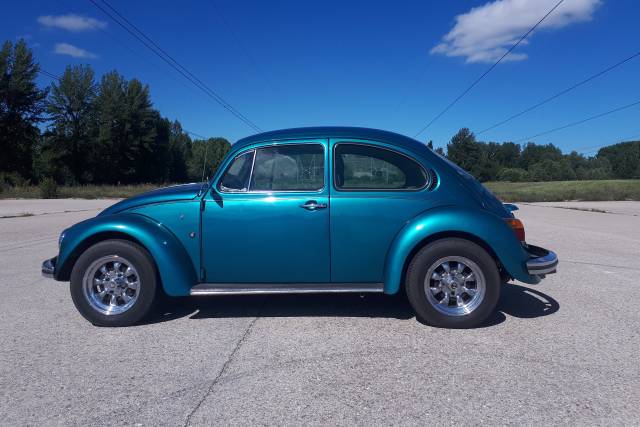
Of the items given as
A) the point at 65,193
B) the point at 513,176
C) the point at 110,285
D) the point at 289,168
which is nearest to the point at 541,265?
the point at 289,168

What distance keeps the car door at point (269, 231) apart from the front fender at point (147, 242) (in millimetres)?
208

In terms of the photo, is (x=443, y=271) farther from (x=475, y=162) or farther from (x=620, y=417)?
(x=475, y=162)

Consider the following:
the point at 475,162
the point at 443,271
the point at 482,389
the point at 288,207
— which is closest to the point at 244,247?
the point at 288,207

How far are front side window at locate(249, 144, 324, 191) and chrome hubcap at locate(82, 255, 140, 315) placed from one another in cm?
140

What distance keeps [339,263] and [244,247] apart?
882 millimetres

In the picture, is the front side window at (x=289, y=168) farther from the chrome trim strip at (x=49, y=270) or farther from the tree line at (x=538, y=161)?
the tree line at (x=538, y=161)

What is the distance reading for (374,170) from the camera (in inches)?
175

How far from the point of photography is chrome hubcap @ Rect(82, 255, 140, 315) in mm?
4305

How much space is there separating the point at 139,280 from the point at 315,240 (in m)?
1.65

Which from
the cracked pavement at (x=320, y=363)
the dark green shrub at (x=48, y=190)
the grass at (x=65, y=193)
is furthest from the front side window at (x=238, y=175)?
the dark green shrub at (x=48, y=190)

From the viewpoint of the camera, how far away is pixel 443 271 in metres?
4.20

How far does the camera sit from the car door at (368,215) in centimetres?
422

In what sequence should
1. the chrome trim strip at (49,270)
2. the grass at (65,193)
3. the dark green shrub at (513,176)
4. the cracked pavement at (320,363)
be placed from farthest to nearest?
1. the dark green shrub at (513,176)
2. the grass at (65,193)
3. the chrome trim strip at (49,270)
4. the cracked pavement at (320,363)

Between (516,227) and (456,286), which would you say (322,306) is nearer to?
(456,286)
